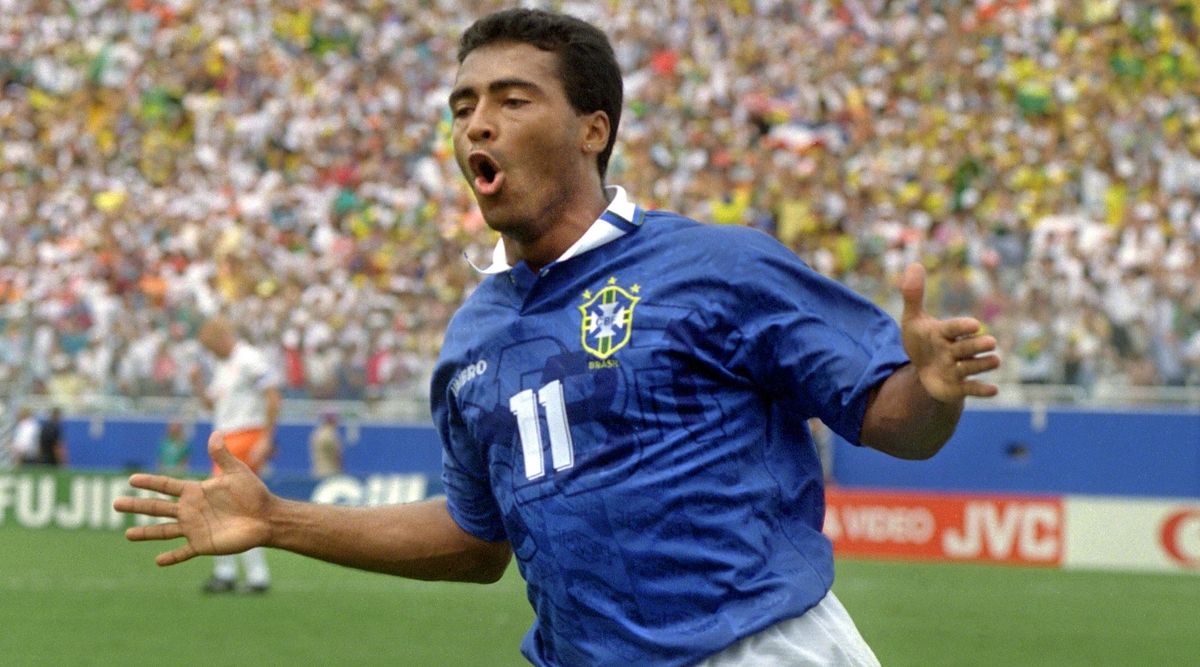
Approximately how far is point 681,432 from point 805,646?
17.1 inches

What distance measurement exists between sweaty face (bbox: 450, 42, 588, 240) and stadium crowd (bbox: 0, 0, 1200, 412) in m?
13.8

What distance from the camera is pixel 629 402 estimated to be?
129 inches

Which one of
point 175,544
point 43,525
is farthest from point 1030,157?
point 43,525

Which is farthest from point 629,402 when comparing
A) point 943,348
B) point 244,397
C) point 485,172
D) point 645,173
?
point 645,173

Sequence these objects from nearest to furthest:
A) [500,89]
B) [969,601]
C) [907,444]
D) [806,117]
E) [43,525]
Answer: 1. [907,444]
2. [500,89]
3. [969,601]
4. [43,525]
5. [806,117]

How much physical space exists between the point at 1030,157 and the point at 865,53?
308 centimetres

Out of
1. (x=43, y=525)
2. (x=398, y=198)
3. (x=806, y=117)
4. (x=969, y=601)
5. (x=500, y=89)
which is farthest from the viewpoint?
(x=398, y=198)

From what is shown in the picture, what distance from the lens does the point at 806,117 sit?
21.7 meters

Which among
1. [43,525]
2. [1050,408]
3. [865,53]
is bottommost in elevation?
[43,525]

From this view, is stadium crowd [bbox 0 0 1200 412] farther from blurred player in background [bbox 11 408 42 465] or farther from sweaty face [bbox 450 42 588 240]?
sweaty face [bbox 450 42 588 240]

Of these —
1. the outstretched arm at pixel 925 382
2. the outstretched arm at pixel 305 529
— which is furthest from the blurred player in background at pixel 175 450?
the outstretched arm at pixel 925 382

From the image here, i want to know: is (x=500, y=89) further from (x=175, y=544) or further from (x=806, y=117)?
(x=806, y=117)

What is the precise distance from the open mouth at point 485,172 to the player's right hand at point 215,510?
70 centimetres

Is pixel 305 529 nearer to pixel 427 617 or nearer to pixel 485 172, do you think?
pixel 485 172
